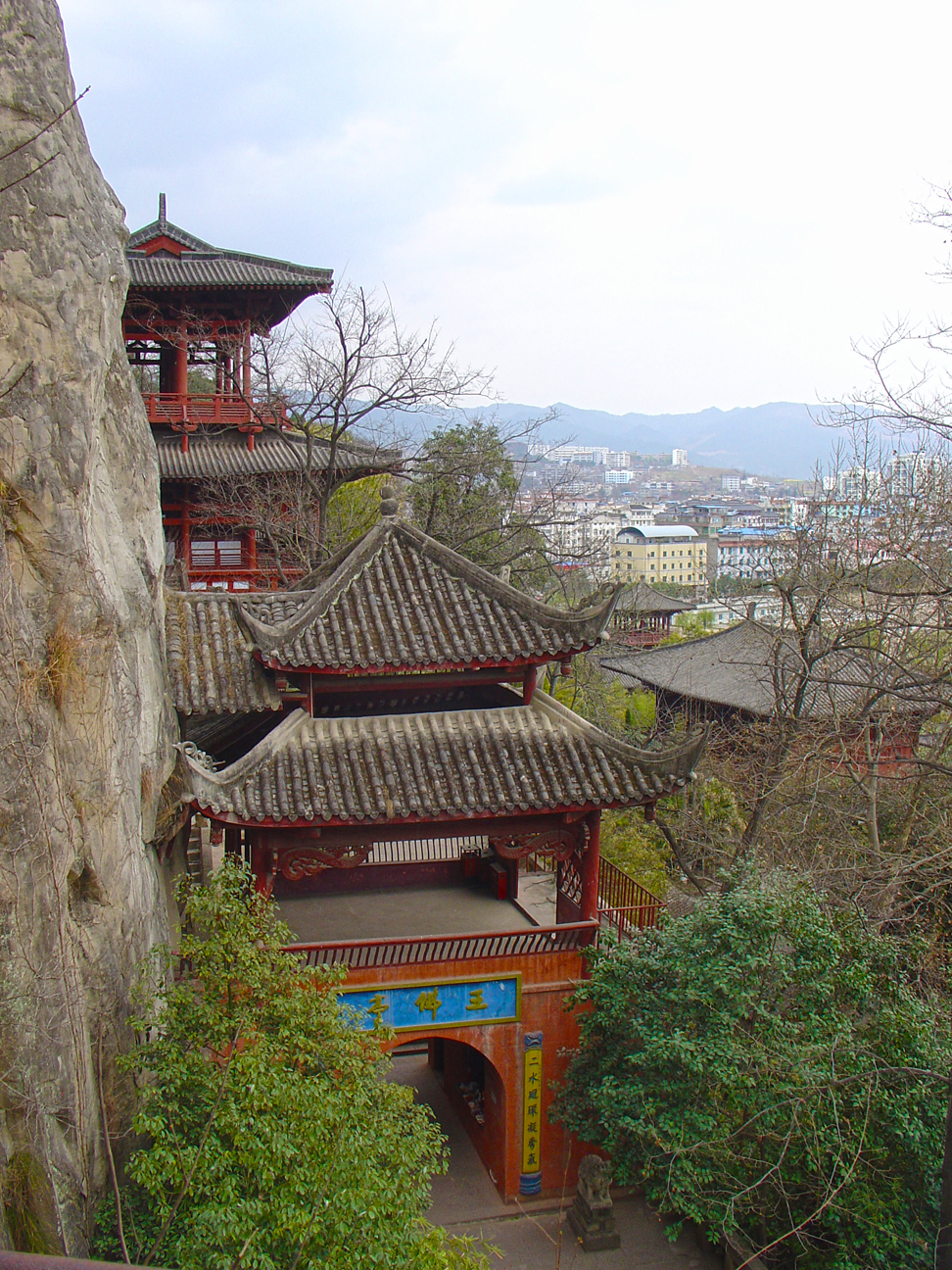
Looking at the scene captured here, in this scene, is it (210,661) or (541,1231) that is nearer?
(541,1231)

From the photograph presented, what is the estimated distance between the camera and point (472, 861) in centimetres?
1286

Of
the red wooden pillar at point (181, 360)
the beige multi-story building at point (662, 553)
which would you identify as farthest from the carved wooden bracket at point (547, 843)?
the beige multi-story building at point (662, 553)

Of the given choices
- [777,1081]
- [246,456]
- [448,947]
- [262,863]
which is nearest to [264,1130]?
[262,863]

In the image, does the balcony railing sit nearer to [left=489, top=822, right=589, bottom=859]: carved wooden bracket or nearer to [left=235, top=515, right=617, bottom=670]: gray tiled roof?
[left=235, top=515, right=617, bottom=670]: gray tiled roof

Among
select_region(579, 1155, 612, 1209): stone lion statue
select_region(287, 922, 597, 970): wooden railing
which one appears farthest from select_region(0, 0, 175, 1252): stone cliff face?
select_region(579, 1155, 612, 1209): stone lion statue

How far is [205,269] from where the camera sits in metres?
21.7

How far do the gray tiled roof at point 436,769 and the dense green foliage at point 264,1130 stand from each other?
1.37 metres

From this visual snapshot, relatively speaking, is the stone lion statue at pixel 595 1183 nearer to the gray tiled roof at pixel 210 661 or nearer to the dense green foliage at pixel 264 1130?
the dense green foliage at pixel 264 1130

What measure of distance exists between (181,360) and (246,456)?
2.59m

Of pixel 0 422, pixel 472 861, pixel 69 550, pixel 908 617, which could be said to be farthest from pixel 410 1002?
pixel 908 617

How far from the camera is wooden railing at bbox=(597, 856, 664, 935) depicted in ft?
38.3

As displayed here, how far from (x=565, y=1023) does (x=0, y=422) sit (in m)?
8.26

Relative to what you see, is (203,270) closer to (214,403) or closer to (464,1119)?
(214,403)

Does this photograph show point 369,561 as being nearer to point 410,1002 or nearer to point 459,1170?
point 410,1002
